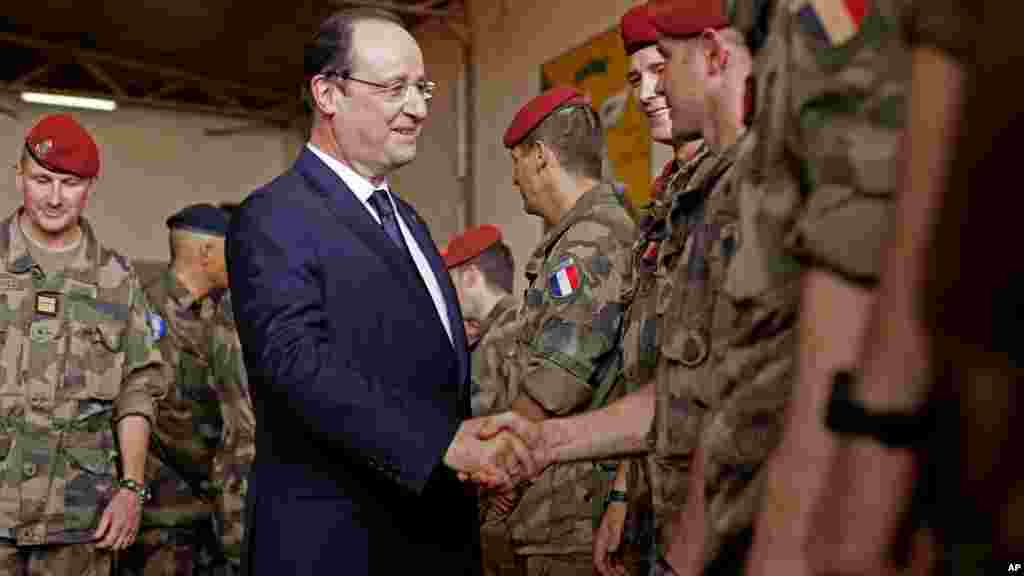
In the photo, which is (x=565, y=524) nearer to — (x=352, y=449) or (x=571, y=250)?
(x=571, y=250)

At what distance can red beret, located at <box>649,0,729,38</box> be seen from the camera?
1613mm

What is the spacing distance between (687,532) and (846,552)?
480mm

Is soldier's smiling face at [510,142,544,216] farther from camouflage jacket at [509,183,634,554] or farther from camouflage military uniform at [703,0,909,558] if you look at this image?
camouflage military uniform at [703,0,909,558]

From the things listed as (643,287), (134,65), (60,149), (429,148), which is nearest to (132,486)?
(60,149)

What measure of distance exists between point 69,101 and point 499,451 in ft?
30.5

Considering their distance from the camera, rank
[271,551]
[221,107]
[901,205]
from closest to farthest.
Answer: [901,205] < [271,551] < [221,107]

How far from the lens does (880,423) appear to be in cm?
79

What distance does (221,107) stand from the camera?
36.6 feet

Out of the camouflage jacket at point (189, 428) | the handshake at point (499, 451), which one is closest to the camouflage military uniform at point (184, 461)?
the camouflage jacket at point (189, 428)

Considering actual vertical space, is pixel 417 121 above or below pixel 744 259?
above

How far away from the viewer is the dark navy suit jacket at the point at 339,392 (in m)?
1.93

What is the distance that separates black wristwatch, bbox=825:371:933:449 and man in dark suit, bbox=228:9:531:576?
1182 millimetres

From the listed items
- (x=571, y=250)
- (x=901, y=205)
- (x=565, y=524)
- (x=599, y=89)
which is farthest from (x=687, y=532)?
(x=599, y=89)

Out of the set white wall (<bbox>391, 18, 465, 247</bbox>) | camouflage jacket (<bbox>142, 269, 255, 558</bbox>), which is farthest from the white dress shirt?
white wall (<bbox>391, 18, 465, 247</bbox>)
